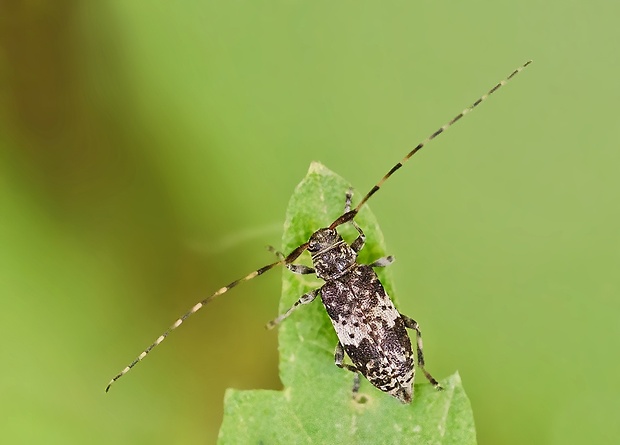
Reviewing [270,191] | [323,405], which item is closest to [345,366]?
[323,405]

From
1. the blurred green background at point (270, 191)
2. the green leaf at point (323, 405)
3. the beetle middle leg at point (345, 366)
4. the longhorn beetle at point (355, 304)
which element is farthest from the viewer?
the blurred green background at point (270, 191)

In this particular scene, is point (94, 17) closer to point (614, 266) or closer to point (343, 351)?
point (343, 351)

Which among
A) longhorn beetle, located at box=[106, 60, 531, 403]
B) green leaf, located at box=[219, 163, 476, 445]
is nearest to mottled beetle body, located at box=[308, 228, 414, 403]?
longhorn beetle, located at box=[106, 60, 531, 403]

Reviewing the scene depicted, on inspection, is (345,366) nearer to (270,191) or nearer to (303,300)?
(303,300)

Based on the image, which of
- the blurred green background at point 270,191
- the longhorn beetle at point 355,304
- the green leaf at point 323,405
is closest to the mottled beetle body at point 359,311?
the longhorn beetle at point 355,304

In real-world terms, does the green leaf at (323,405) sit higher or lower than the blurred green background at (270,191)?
lower

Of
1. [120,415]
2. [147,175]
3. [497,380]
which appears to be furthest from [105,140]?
[497,380]

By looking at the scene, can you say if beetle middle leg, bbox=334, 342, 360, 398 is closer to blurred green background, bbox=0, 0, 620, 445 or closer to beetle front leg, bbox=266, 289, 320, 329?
beetle front leg, bbox=266, 289, 320, 329

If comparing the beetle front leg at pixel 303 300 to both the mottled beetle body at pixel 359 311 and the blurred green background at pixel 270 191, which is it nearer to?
the mottled beetle body at pixel 359 311
